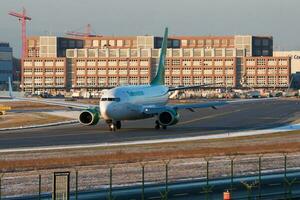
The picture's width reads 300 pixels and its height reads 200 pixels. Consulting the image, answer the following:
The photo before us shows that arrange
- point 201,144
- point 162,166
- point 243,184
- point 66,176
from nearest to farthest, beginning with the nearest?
1. point 66,176
2. point 243,184
3. point 162,166
4. point 201,144

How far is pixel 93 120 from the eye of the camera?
239 feet

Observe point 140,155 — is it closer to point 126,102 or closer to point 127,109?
point 126,102

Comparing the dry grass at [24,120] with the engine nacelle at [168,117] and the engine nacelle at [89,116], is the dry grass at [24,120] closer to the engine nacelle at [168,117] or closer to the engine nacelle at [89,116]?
the engine nacelle at [89,116]

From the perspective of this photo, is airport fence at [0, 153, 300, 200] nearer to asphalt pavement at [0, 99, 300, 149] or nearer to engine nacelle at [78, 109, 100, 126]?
asphalt pavement at [0, 99, 300, 149]

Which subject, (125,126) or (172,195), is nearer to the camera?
(172,195)

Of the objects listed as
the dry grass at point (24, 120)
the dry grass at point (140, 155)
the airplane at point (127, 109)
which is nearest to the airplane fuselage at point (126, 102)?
the airplane at point (127, 109)

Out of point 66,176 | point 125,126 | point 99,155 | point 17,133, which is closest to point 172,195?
point 66,176

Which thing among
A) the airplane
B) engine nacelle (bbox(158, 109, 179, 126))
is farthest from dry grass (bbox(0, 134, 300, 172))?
engine nacelle (bbox(158, 109, 179, 126))

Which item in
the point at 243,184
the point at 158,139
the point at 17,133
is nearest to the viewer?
the point at 243,184

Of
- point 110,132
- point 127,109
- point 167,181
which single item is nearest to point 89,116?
point 110,132

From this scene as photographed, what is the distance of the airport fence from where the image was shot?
33.3 metres

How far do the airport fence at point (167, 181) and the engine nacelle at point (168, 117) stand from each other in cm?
2514

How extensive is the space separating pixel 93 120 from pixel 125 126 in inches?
309

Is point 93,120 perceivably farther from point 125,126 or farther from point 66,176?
point 66,176
